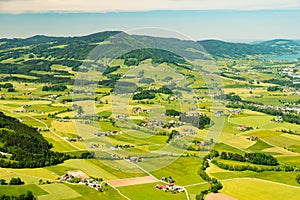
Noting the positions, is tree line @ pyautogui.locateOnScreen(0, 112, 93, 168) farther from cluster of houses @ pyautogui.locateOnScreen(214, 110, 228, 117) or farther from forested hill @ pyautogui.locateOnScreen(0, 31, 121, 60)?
forested hill @ pyautogui.locateOnScreen(0, 31, 121, 60)

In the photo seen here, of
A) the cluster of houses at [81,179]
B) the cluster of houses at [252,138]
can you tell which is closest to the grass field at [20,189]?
the cluster of houses at [81,179]

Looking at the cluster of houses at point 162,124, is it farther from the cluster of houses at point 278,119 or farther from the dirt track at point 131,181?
the dirt track at point 131,181

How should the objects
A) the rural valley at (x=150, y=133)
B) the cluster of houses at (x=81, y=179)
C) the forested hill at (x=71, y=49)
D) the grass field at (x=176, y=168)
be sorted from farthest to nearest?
1. the forested hill at (x=71, y=49)
2. the grass field at (x=176, y=168)
3. the rural valley at (x=150, y=133)
4. the cluster of houses at (x=81, y=179)

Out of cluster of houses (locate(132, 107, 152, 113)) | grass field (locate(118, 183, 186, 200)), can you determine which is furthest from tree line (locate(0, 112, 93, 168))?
cluster of houses (locate(132, 107, 152, 113))

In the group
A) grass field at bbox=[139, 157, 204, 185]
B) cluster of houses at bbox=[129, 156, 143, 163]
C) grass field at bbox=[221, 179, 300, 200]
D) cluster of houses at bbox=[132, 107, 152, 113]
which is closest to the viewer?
grass field at bbox=[221, 179, 300, 200]

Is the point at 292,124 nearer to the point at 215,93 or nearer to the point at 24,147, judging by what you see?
the point at 215,93

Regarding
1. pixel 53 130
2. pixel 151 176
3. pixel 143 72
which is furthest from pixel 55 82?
pixel 151 176
